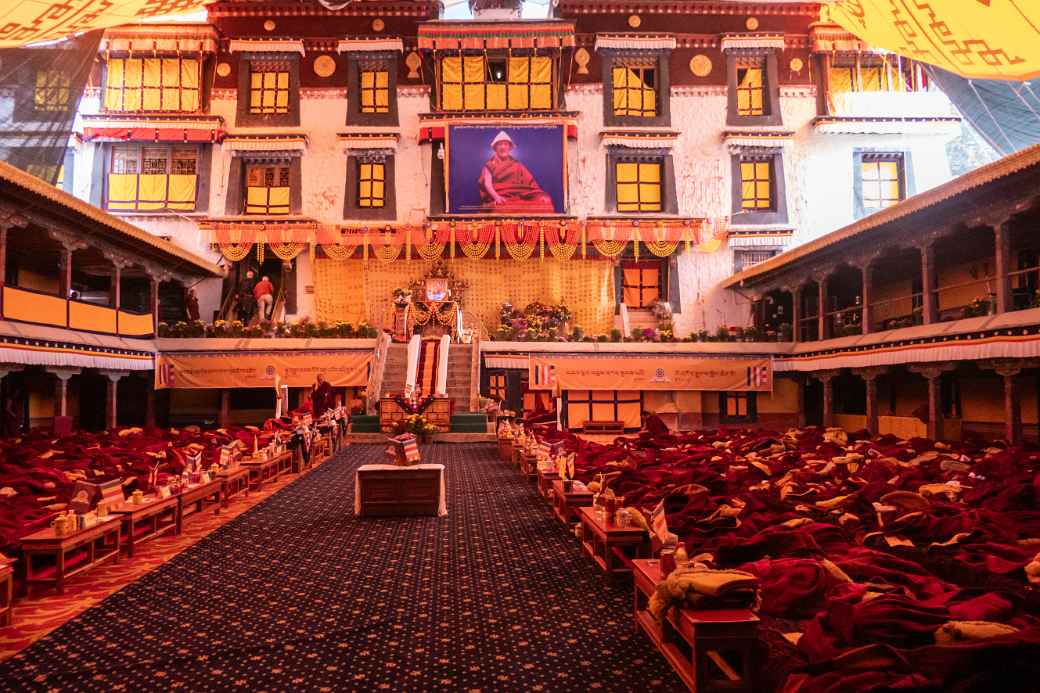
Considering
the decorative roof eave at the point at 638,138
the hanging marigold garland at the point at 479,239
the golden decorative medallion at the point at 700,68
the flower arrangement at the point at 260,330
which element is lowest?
the flower arrangement at the point at 260,330

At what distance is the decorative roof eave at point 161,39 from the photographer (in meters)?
25.7

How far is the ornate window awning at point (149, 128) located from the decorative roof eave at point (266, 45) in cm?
279

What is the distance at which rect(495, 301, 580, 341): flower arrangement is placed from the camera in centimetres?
2281

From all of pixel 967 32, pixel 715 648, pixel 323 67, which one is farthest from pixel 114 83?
pixel 715 648

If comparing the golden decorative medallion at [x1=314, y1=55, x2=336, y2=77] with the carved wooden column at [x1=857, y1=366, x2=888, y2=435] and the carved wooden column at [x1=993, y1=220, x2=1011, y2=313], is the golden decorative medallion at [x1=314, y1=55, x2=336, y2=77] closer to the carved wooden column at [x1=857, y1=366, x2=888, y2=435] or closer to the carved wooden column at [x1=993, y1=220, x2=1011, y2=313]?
the carved wooden column at [x1=857, y1=366, x2=888, y2=435]

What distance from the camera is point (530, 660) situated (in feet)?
15.6

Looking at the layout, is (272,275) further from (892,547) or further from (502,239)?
(892,547)

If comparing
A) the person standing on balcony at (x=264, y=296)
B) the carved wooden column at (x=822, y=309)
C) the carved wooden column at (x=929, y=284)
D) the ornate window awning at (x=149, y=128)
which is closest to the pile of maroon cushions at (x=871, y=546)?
the carved wooden column at (x=929, y=284)

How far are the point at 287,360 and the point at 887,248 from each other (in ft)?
52.8

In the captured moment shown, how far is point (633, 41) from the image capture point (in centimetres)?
2664

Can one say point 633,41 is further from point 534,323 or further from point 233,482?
point 233,482

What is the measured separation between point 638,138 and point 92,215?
17.1m

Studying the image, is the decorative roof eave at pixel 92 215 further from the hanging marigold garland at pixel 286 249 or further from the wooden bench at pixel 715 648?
the wooden bench at pixel 715 648

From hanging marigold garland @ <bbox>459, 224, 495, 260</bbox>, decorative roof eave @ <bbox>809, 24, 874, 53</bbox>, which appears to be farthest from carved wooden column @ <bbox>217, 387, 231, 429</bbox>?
decorative roof eave @ <bbox>809, 24, 874, 53</bbox>
